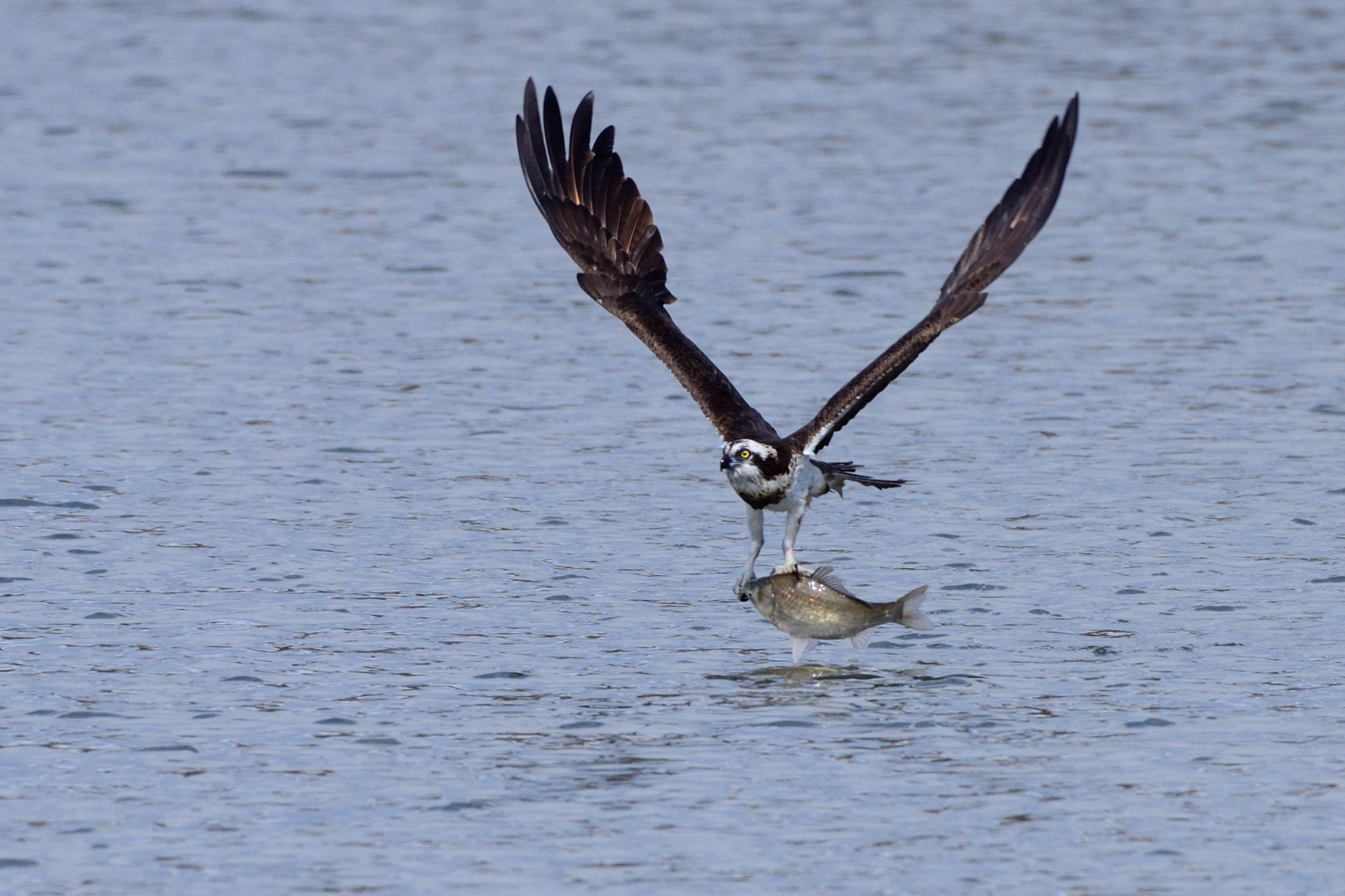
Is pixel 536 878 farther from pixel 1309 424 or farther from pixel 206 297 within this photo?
pixel 206 297

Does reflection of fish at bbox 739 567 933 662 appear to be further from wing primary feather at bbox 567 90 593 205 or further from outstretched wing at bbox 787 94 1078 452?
wing primary feather at bbox 567 90 593 205

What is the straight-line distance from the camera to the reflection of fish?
1191 cm

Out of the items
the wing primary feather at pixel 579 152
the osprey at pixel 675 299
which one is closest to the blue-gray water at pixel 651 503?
the osprey at pixel 675 299

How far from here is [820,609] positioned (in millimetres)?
11969

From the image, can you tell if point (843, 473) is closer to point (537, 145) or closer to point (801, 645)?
point (801, 645)

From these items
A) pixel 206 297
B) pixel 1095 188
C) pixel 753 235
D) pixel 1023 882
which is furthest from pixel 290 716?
pixel 1095 188

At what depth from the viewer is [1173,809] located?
10242 mm

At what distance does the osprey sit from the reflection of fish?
2.05 feet

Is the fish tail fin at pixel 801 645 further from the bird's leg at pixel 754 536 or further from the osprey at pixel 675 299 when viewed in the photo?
the bird's leg at pixel 754 536

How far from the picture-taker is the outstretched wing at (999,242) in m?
13.5

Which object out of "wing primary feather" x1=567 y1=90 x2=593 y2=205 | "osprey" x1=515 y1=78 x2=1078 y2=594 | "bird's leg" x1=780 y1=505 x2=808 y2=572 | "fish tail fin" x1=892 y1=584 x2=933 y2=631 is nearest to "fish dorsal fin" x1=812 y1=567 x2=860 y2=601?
"fish tail fin" x1=892 y1=584 x2=933 y2=631

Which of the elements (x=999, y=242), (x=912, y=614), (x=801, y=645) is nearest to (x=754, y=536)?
(x=801, y=645)

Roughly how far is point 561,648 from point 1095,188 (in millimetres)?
16335

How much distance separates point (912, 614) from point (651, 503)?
4253mm
